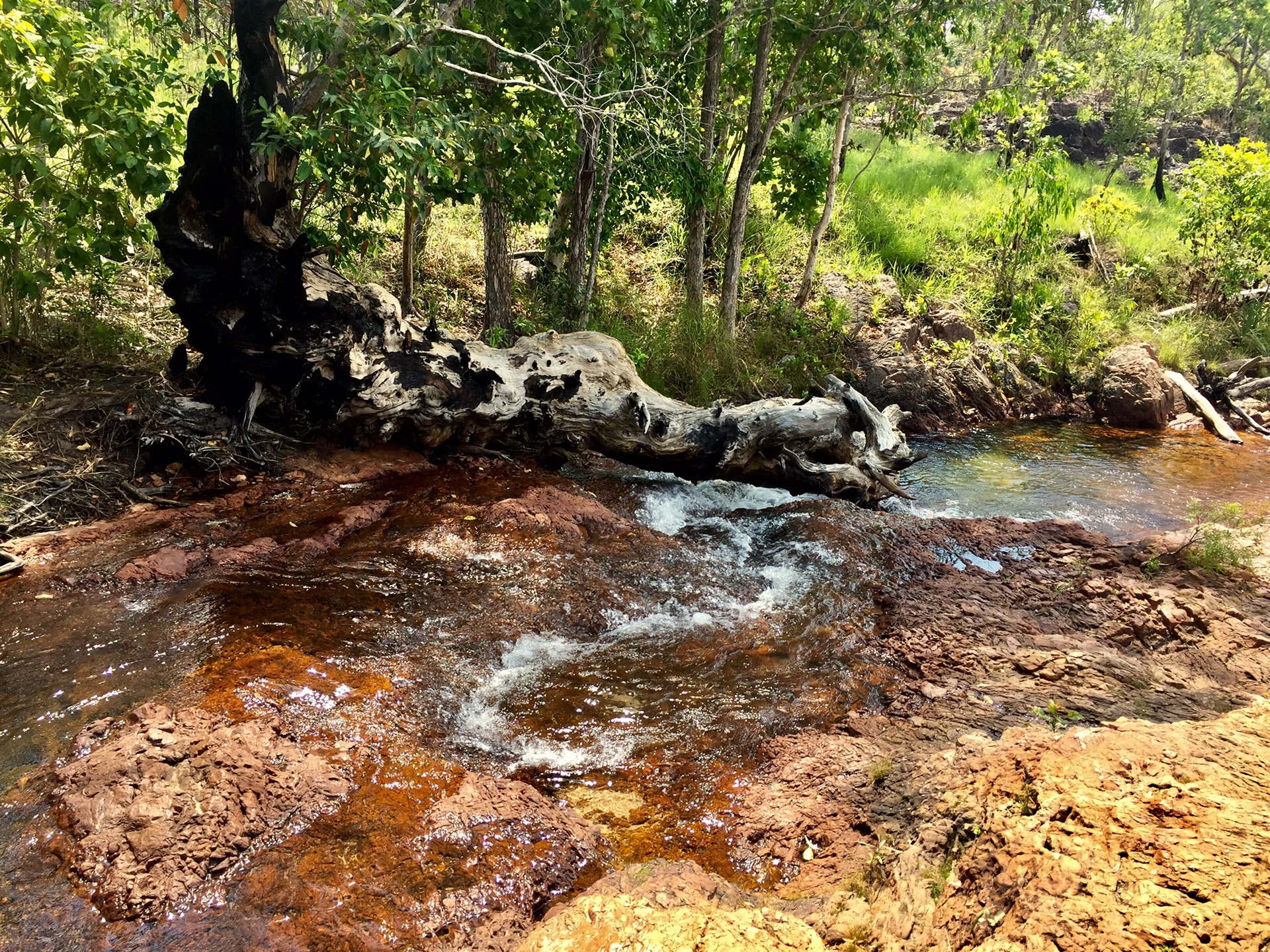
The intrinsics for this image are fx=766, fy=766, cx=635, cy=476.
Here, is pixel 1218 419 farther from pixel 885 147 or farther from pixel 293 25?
pixel 293 25

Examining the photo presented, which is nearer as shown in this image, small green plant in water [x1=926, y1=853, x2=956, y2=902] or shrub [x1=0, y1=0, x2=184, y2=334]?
small green plant in water [x1=926, y1=853, x2=956, y2=902]

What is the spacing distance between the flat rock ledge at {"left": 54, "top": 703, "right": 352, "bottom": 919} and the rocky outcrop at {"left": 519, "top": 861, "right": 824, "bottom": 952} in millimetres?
1051

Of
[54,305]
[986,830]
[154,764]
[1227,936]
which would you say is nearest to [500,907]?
[154,764]

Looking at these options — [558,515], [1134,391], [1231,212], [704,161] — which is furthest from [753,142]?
[1231,212]

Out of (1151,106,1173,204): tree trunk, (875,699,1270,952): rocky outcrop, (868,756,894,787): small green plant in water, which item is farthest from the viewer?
(1151,106,1173,204): tree trunk

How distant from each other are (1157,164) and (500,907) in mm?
23143

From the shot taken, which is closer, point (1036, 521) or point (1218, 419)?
point (1036, 521)

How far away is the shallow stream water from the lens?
2.56 metres

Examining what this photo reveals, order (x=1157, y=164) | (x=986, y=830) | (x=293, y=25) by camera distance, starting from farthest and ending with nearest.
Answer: (x=1157, y=164)
(x=293, y=25)
(x=986, y=830)

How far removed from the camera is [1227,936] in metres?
1.62

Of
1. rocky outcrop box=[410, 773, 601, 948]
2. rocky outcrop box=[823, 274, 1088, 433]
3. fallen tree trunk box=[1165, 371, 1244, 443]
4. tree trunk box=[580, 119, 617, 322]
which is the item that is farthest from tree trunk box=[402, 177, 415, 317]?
fallen tree trunk box=[1165, 371, 1244, 443]

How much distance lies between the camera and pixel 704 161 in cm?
873

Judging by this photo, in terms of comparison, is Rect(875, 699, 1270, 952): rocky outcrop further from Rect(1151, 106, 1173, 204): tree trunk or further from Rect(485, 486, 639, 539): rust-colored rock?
Rect(1151, 106, 1173, 204): tree trunk

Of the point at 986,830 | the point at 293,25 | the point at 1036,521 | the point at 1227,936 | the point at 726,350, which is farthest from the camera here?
the point at 726,350
